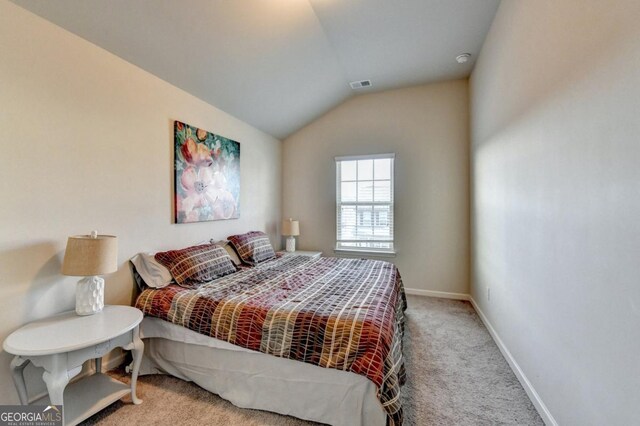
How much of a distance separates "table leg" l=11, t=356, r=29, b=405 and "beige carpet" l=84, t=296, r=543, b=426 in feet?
1.23

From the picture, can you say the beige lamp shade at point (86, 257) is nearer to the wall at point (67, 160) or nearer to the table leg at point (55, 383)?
the wall at point (67, 160)

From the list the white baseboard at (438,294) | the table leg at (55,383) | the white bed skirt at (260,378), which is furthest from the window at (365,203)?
the table leg at (55,383)

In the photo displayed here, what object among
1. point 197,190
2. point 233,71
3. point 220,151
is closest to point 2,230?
point 197,190

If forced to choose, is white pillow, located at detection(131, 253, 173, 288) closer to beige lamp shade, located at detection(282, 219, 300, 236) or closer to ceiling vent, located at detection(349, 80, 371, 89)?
beige lamp shade, located at detection(282, 219, 300, 236)

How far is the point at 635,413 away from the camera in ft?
3.36

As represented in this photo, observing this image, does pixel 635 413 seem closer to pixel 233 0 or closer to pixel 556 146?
pixel 556 146

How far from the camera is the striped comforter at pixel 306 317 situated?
5.04 feet

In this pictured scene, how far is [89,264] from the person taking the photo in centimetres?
174

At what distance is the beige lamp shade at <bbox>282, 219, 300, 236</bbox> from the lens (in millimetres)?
4367

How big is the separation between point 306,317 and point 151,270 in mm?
1478

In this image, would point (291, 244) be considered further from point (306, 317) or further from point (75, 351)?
point (75, 351)

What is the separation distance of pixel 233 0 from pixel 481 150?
2905 millimetres

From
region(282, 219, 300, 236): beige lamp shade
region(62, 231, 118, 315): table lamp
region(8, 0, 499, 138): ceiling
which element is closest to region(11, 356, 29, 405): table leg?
region(62, 231, 118, 315): table lamp

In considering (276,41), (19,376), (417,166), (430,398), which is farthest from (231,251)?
(417,166)
